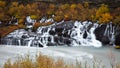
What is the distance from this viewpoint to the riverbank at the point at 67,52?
43.5 ft

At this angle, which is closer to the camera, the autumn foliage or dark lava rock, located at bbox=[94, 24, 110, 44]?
dark lava rock, located at bbox=[94, 24, 110, 44]

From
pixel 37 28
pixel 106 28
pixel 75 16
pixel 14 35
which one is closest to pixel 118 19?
pixel 106 28

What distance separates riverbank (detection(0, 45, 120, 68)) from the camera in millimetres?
13273

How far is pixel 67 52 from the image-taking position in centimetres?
1476

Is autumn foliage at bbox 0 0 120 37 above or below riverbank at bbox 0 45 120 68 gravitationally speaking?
above

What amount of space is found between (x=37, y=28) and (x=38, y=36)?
918 mm

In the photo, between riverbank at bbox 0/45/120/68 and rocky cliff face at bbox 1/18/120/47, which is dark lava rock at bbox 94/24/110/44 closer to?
rocky cliff face at bbox 1/18/120/47

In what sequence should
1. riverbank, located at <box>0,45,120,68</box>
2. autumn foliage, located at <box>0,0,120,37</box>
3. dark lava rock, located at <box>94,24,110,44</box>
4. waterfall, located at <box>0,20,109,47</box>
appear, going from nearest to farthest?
riverbank, located at <box>0,45,120,68</box>
waterfall, located at <box>0,20,109,47</box>
dark lava rock, located at <box>94,24,110,44</box>
autumn foliage, located at <box>0,0,120,37</box>

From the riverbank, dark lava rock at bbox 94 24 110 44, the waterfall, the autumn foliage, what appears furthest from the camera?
the autumn foliage

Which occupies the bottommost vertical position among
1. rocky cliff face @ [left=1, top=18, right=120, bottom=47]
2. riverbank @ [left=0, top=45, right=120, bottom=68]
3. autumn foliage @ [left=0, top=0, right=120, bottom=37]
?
riverbank @ [left=0, top=45, right=120, bottom=68]

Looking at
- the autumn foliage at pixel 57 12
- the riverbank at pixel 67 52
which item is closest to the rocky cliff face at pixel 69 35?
the autumn foliage at pixel 57 12

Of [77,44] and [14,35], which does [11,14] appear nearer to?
[14,35]

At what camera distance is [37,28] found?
18.1 metres

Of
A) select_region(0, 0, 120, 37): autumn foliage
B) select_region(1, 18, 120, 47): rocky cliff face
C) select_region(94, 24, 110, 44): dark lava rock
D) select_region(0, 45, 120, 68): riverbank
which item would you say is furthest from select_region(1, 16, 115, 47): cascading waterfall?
select_region(0, 45, 120, 68): riverbank
